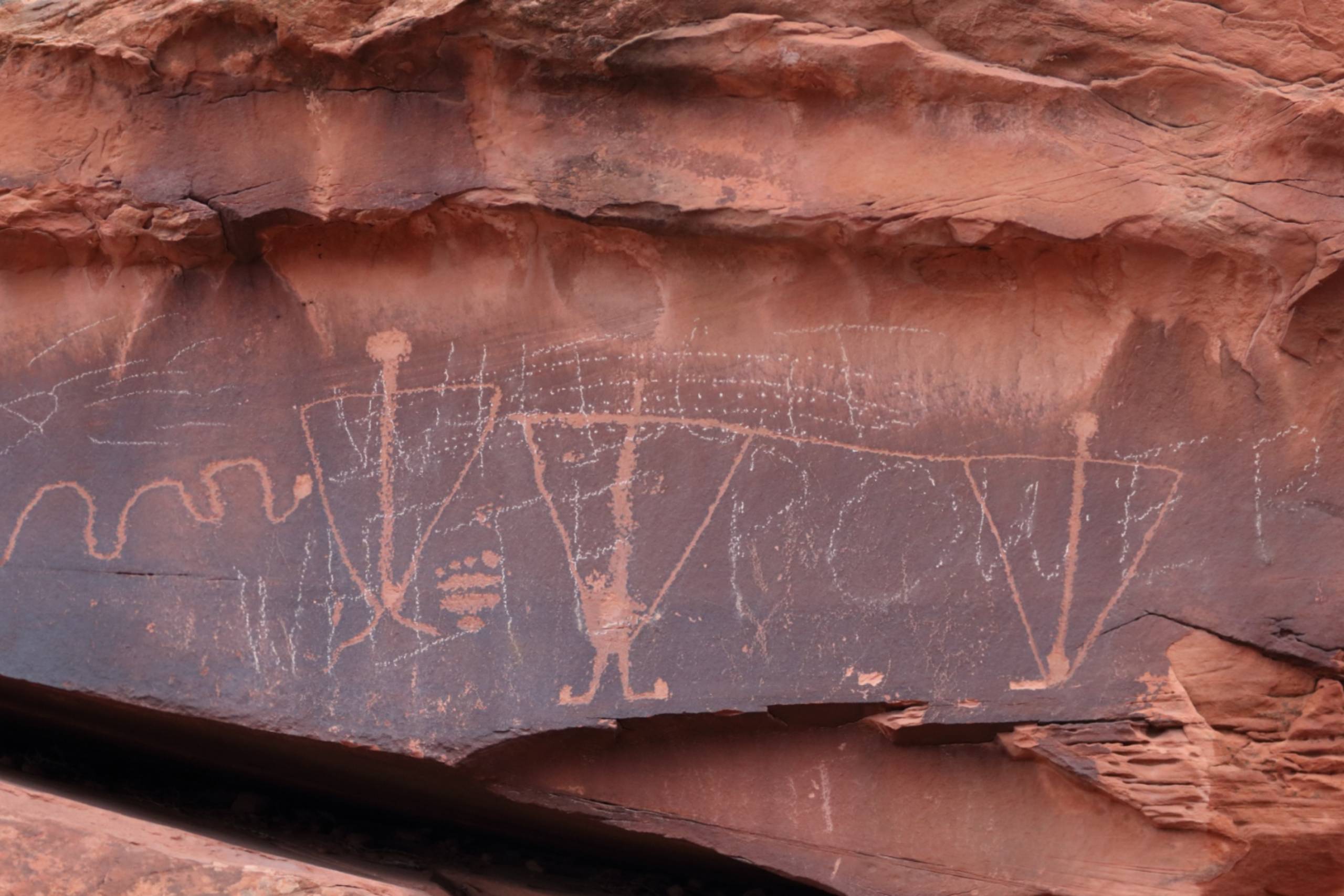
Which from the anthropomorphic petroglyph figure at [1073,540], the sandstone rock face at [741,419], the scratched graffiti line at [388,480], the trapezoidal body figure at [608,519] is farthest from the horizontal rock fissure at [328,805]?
the anthropomorphic petroglyph figure at [1073,540]

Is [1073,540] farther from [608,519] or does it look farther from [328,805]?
[328,805]

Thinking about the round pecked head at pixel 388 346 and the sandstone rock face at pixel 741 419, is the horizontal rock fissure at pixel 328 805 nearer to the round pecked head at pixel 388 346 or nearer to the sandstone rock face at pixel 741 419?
the sandstone rock face at pixel 741 419

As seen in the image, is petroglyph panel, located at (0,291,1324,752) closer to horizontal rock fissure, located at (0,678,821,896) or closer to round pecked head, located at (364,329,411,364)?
round pecked head, located at (364,329,411,364)

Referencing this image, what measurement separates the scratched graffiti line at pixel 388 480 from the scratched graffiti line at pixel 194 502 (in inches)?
4.1

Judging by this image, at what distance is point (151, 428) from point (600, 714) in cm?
141

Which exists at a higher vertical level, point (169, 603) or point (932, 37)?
point (932, 37)

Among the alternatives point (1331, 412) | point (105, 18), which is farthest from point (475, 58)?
point (1331, 412)

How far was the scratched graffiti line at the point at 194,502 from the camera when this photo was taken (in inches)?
114

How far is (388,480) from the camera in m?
2.88

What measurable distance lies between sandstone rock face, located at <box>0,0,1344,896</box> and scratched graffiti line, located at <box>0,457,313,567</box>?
0.04ft

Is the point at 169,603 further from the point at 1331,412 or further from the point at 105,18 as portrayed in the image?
the point at 1331,412

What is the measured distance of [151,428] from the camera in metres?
2.98

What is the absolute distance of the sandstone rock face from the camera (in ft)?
8.68

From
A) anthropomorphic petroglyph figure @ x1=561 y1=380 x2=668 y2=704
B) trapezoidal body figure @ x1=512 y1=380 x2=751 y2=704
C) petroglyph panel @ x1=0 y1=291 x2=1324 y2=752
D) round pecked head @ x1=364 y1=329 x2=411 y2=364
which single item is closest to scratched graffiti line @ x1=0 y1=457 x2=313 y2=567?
petroglyph panel @ x1=0 y1=291 x2=1324 y2=752
